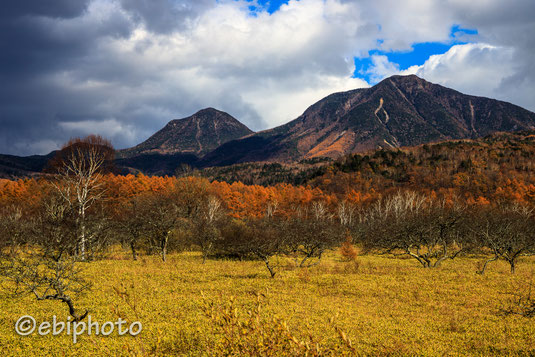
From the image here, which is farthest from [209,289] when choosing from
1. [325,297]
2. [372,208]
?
[372,208]

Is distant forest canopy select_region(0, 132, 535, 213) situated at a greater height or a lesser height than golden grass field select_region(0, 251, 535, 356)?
greater

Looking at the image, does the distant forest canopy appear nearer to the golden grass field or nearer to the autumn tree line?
the autumn tree line

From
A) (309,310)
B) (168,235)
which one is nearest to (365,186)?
(168,235)

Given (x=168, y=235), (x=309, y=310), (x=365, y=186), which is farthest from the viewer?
(x=365, y=186)

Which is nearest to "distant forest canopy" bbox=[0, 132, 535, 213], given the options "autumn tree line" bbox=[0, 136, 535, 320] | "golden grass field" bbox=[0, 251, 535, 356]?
"autumn tree line" bbox=[0, 136, 535, 320]

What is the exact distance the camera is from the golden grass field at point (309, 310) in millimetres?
13797

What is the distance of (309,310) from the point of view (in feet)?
66.0

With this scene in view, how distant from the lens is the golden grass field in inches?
543

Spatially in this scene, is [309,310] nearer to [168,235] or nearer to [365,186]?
[168,235]

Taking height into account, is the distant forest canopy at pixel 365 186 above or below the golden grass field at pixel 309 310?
above

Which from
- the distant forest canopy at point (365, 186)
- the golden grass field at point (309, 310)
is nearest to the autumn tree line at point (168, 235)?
the golden grass field at point (309, 310)

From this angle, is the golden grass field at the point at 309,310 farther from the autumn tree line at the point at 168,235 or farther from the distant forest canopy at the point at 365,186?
the distant forest canopy at the point at 365,186

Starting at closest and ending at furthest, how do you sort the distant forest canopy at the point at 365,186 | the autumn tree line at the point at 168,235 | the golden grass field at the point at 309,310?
the golden grass field at the point at 309,310, the autumn tree line at the point at 168,235, the distant forest canopy at the point at 365,186

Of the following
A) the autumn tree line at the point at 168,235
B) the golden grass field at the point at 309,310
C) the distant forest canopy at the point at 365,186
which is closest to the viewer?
the golden grass field at the point at 309,310
